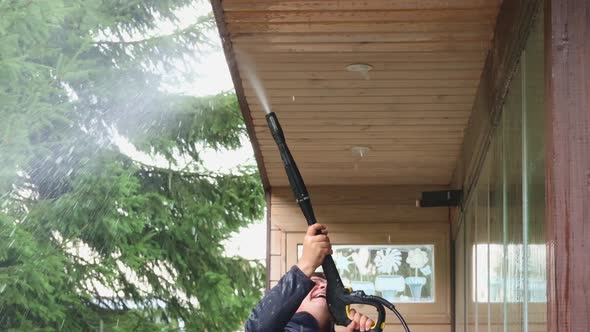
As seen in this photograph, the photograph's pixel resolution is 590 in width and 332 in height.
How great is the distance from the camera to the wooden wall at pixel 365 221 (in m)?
8.45

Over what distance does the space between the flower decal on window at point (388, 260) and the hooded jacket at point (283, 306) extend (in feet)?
16.4

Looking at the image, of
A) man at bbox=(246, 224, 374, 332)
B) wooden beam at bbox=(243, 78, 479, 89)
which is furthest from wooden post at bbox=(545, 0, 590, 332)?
wooden beam at bbox=(243, 78, 479, 89)

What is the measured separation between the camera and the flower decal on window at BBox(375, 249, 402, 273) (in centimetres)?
849

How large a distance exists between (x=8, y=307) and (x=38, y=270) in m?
0.63

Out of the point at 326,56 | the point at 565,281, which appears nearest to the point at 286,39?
the point at 326,56

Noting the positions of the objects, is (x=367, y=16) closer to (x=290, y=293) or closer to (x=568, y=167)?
(x=290, y=293)

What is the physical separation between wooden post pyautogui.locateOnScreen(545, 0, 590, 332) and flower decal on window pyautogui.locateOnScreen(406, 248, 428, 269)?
541cm

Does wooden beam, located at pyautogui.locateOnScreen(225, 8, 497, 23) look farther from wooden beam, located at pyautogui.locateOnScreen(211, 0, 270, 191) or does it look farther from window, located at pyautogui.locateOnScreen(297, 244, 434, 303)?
window, located at pyautogui.locateOnScreen(297, 244, 434, 303)

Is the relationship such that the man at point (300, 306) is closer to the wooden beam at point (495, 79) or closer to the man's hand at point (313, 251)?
the man's hand at point (313, 251)

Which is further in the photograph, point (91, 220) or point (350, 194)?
point (91, 220)

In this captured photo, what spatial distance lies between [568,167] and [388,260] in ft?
18.3

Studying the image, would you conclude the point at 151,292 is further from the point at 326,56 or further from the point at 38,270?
the point at 326,56

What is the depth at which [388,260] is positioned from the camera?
8.51 metres

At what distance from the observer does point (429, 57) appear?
5531 mm
